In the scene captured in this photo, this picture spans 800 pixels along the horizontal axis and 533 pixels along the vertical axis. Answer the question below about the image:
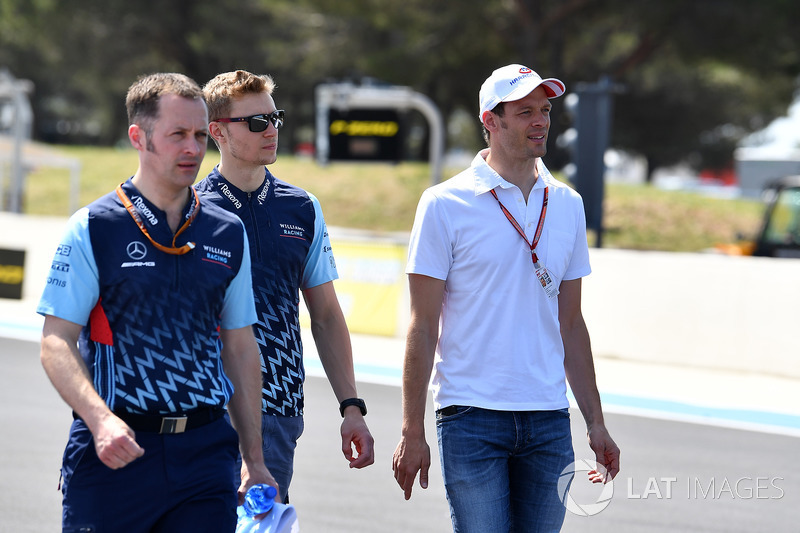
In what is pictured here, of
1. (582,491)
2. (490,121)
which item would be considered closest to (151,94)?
(490,121)

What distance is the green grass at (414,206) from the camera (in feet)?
88.5

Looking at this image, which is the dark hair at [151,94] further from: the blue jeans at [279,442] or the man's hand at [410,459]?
the man's hand at [410,459]

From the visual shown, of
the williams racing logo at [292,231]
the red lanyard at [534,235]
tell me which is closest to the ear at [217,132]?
the williams racing logo at [292,231]

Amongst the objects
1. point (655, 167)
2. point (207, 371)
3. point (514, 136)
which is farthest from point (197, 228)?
point (655, 167)

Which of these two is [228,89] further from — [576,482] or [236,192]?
[576,482]

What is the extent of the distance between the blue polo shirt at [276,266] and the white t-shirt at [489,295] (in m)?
0.48

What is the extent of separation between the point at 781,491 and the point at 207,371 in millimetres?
5353

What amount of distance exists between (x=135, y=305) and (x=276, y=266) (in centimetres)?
97

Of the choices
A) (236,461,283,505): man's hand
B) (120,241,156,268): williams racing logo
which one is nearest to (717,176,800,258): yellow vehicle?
(236,461,283,505): man's hand

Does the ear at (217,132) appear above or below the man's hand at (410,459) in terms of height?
above

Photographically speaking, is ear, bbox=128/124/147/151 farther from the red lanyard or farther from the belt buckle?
the red lanyard

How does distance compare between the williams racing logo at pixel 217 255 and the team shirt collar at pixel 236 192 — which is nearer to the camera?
the williams racing logo at pixel 217 255

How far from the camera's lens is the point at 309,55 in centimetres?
3416

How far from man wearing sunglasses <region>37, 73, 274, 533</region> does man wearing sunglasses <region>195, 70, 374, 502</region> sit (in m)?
0.74
